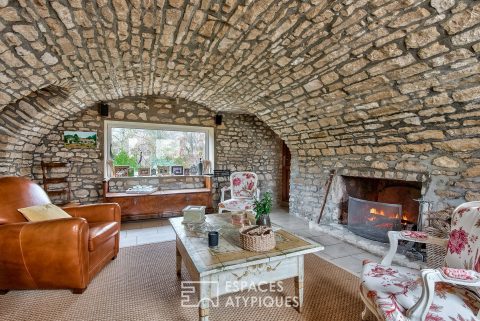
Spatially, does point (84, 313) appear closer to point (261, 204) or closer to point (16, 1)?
point (261, 204)

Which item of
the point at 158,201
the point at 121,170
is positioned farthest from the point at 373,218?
the point at 121,170

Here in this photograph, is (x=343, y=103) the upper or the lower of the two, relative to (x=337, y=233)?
upper

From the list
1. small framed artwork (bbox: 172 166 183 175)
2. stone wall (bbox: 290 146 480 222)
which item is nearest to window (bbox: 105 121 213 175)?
small framed artwork (bbox: 172 166 183 175)

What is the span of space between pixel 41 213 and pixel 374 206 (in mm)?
4042

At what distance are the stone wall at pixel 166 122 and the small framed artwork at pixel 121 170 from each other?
0.35 feet

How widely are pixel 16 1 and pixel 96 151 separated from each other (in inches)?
127

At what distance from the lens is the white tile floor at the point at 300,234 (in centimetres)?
288

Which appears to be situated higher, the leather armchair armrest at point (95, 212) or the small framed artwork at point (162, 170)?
the small framed artwork at point (162, 170)

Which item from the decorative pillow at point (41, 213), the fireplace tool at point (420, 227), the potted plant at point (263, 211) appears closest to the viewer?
the potted plant at point (263, 211)

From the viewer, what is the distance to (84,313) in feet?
6.03

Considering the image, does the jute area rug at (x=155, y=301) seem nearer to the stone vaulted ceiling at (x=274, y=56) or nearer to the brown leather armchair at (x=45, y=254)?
the brown leather armchair at (x=45, y=254)

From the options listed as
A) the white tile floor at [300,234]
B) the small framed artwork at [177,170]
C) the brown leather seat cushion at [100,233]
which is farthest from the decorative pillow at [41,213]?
the small framed artwork at [177,170]

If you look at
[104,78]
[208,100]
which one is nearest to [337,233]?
[208,100]

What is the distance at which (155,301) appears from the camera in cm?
200
